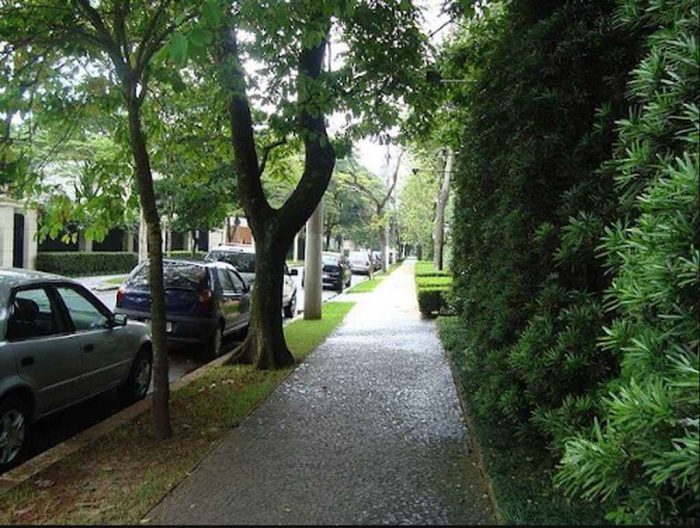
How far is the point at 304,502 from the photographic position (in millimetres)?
4031

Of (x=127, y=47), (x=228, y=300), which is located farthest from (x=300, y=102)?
(x=228, y=300)

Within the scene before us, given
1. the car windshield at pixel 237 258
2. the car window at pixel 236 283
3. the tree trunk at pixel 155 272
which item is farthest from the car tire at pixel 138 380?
the car windshield at pixel 237 258

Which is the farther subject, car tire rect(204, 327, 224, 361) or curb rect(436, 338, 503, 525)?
car tire rect(204, 327, 224, 361)

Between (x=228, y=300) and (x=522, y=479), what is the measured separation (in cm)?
739

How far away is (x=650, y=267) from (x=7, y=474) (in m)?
4.69

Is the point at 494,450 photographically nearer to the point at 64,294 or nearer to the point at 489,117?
the point at 489,117

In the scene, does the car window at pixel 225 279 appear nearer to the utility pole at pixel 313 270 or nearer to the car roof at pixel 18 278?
the utility pole at pixel 313 270

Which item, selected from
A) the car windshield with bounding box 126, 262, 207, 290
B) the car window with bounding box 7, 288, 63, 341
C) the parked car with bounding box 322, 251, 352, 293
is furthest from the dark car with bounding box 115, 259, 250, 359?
→ the parked car with bounding box 322, 251, 352, 293

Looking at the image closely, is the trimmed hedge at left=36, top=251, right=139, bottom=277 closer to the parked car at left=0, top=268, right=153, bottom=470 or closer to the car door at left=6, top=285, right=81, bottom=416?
the parked car at left=0, top=268, right=153, bottom=470

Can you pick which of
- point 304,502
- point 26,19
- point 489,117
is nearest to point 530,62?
point 489,117

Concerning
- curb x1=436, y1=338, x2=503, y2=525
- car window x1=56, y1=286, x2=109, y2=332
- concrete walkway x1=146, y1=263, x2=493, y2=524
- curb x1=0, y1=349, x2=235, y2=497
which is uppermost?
car window x1=56, y1=286, x2=109, y2=332

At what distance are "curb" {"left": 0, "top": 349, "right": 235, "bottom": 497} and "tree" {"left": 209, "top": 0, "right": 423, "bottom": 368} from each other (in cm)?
239

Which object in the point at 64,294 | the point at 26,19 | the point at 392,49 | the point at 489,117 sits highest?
the point at 392,49

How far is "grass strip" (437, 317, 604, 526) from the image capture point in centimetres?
361
